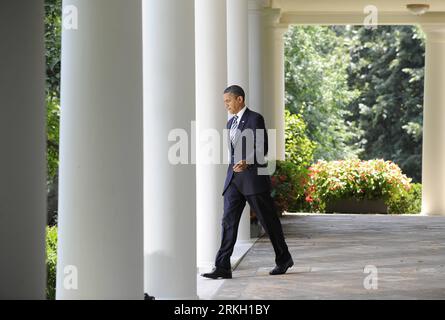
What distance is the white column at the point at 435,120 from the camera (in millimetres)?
26755

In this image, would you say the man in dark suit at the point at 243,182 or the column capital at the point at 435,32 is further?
the column capital at the point at 435,32

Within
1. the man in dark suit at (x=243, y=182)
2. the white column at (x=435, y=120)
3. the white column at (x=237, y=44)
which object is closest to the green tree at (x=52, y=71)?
the white column at (x=237, y=44)

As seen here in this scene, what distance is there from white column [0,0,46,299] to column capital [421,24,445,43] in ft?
68.3

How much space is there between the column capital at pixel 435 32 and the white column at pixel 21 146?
20.8 m

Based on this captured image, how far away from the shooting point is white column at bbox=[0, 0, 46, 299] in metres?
7.42

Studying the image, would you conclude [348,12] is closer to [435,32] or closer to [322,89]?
[435,32]

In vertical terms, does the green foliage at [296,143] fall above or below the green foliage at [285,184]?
above

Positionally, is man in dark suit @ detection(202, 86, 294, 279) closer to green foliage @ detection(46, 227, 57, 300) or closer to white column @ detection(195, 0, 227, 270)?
white column @ detection(195, 0, 227, 270)

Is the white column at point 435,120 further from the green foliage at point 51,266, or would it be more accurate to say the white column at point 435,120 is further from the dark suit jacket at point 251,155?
the dark suit jacket at point 251,155

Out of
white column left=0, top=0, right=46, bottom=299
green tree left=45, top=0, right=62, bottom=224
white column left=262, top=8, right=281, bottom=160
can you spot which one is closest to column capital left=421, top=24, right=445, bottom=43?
white column left=262, top=8, right=281, bottom=160

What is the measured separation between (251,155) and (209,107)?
1.48 metres

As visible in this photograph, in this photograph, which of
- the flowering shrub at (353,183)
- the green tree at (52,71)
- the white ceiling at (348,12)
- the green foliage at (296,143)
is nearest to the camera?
the green tree at (52,71)

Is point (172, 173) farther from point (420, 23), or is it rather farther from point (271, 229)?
point (420, 23)

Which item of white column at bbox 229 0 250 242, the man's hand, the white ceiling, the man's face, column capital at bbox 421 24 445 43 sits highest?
the white ceiling
